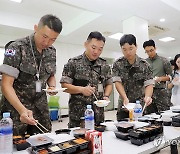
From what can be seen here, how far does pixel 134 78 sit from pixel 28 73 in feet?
4.05

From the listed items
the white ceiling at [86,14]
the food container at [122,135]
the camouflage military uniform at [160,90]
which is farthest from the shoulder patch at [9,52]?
the white ceiling at [86,14]

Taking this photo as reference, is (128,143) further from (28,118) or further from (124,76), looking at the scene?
(124,76)

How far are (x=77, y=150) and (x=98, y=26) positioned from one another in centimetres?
446

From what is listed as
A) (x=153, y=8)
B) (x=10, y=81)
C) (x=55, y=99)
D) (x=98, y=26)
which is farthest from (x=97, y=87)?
(x=55, y=99)

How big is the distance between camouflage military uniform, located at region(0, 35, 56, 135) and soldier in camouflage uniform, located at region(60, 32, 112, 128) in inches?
11.6

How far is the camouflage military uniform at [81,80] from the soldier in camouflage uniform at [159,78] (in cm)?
110

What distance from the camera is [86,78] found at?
1828 mm

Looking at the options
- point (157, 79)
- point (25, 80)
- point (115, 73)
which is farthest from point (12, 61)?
point (157, 79)

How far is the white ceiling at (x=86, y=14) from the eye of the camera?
3717 mm

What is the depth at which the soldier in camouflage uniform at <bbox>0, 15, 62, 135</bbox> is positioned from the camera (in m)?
1.36

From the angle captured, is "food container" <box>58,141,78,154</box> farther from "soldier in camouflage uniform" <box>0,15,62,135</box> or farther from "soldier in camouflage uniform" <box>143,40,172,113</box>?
"soldier in camouflage uniform" <box>143,40,172,113</box>

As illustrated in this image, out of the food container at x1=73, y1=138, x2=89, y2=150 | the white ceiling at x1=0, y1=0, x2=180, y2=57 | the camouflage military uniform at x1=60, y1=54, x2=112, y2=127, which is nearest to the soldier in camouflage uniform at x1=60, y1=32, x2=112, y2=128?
the camouflage military uniform at x1=60, y1=54, x2=112, y2=127

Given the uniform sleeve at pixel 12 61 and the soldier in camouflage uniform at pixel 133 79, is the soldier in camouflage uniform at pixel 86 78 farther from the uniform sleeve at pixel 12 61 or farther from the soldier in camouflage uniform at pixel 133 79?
the uniform sleeve at pixel 12 61

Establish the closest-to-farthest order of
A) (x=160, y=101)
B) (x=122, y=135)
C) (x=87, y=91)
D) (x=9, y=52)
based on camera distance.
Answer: (x=122, y=135) < (x=9, y=52) < (x=87, y=91) < (x=160, y=101)
